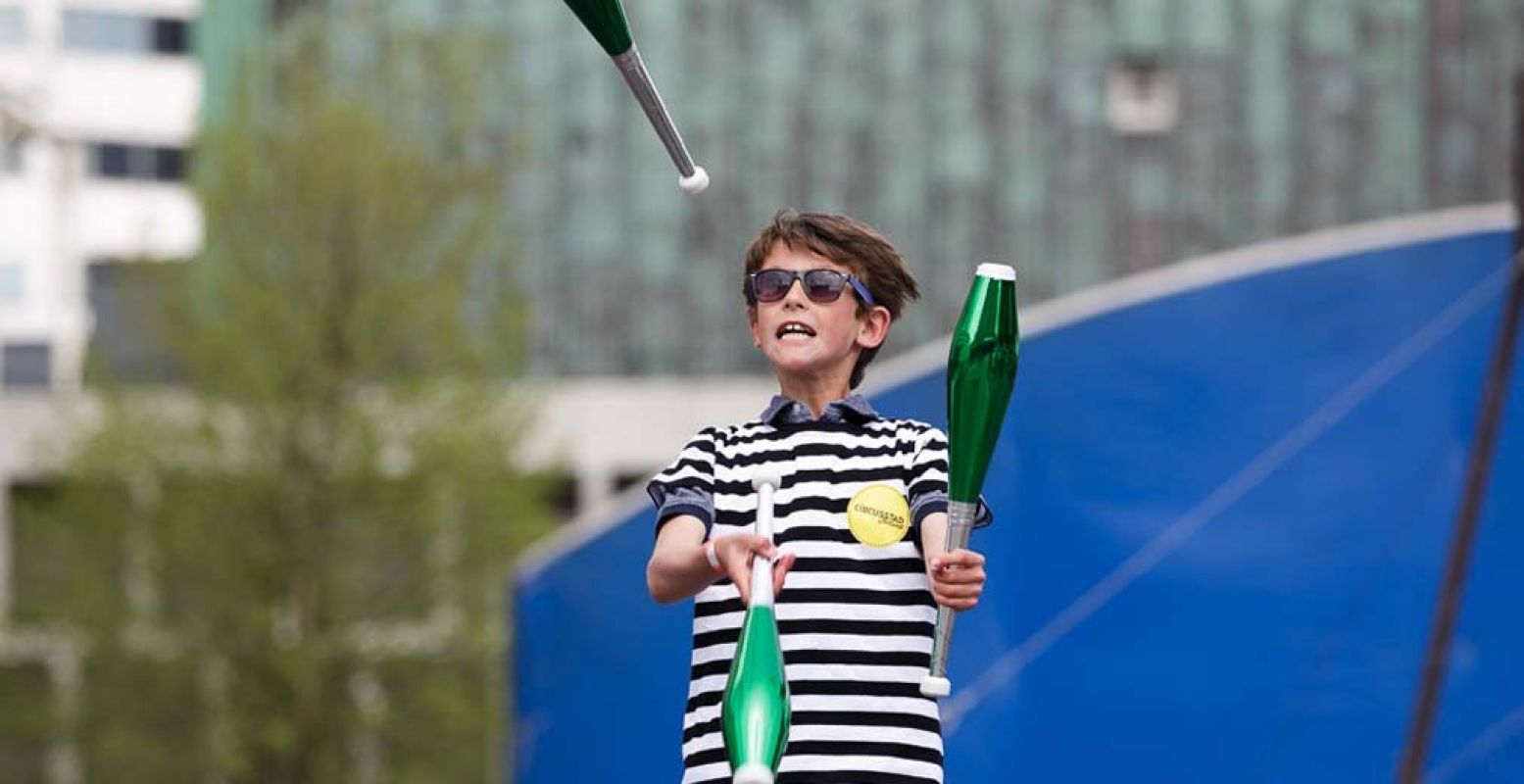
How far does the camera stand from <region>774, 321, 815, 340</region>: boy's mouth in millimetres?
3613

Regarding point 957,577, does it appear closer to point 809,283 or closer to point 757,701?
point 757,701

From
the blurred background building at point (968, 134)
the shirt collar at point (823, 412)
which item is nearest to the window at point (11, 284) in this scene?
the blurred background building at point (968, 134)

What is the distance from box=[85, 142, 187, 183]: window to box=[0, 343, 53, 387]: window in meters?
3.48

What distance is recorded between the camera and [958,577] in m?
3.37

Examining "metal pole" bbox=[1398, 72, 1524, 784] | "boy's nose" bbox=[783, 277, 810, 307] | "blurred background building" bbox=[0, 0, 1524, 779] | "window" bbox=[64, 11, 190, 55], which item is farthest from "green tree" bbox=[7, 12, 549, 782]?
"window" bbox=[64, 11, 190, 55]

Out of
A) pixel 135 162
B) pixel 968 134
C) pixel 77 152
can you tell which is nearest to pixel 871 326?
pixel 968 134

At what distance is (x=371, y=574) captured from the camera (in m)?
22.4

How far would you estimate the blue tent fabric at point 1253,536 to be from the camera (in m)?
7.88

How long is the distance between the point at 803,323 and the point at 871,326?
0.37 feet

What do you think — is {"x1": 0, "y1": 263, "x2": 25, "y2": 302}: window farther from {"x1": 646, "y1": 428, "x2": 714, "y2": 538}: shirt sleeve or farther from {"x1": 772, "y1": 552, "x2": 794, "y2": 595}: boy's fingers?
{"x1": 772, "y1": 552, "x2": 794, "y2": 595}: boy's fingers

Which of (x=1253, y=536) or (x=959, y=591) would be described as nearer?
(x=959, y=591)

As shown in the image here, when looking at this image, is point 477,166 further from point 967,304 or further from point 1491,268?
point 967,304

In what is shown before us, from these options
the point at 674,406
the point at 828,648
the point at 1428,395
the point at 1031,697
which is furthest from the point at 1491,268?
the point at 674,406

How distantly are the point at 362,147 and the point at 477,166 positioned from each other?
1000 mm
